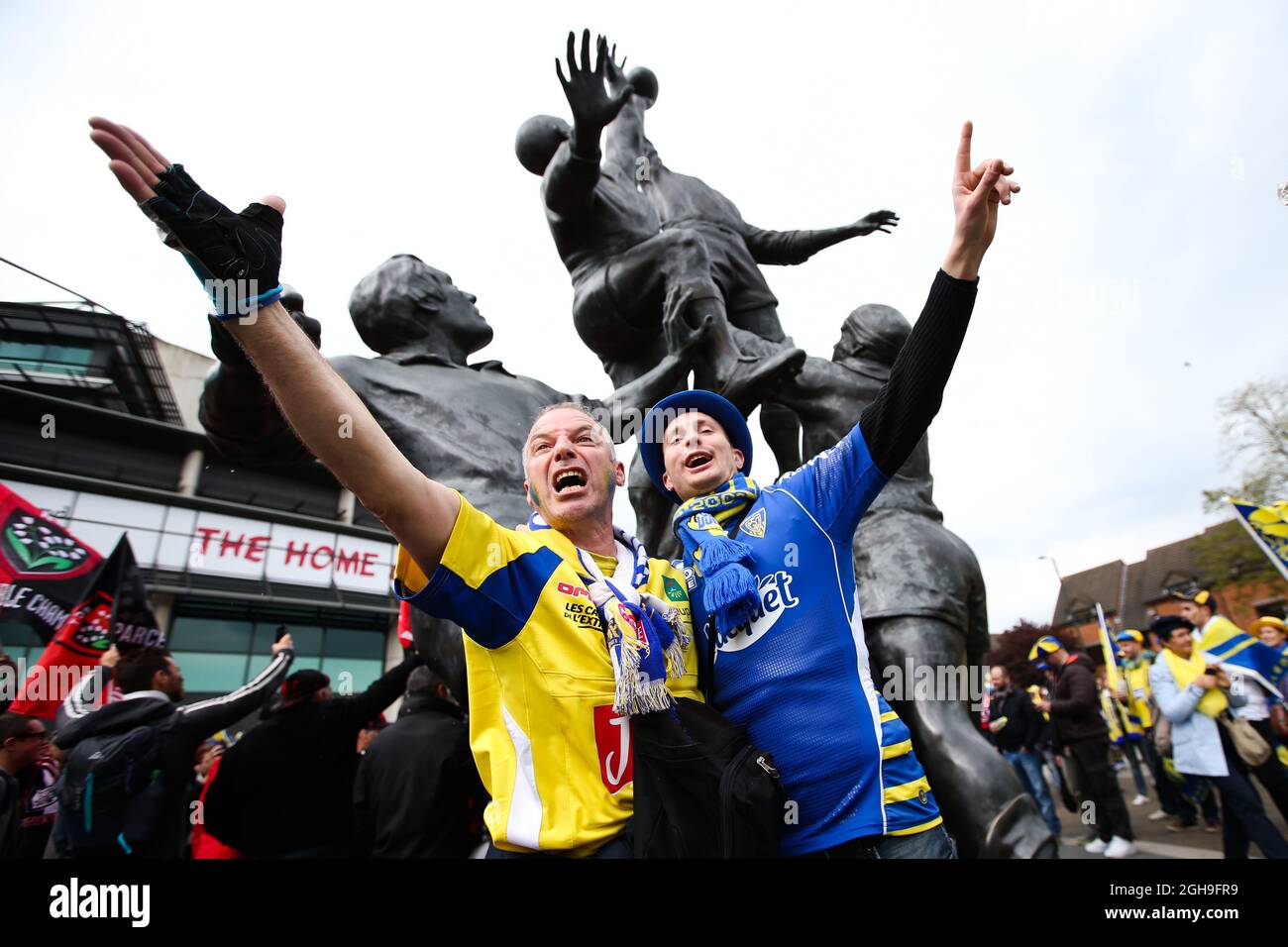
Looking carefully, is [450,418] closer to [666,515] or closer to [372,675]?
[666,515]

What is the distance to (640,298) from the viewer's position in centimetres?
395

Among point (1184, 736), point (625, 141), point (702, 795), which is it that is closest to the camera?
point (702, 795)

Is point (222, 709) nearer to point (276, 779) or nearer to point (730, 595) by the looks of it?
point (276, 779)

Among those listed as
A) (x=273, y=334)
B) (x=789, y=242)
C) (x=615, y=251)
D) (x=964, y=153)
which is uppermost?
(x=789, y=242)

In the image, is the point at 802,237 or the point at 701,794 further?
the point at 802,237

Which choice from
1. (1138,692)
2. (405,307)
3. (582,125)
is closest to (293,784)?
(405,307)

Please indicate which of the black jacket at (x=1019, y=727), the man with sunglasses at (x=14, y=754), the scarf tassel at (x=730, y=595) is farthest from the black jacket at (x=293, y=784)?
the black jacket at (x=1019, y=727)

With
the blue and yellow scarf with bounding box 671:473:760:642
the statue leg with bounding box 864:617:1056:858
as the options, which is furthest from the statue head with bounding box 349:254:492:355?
the statue leg with bounding box 864:617:1056:858

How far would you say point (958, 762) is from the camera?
272 centimetres

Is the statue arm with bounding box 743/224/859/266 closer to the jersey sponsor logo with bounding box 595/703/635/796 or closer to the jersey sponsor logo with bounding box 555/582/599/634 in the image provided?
the jersey sponsor logo with bounding box 555/582/599/634

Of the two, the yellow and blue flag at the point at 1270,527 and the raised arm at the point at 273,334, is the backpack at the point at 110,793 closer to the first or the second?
the raised arm at the point at 273,334

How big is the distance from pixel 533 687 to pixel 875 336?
294 centimetres

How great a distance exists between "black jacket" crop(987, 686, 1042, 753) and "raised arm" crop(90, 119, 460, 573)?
326 inches
